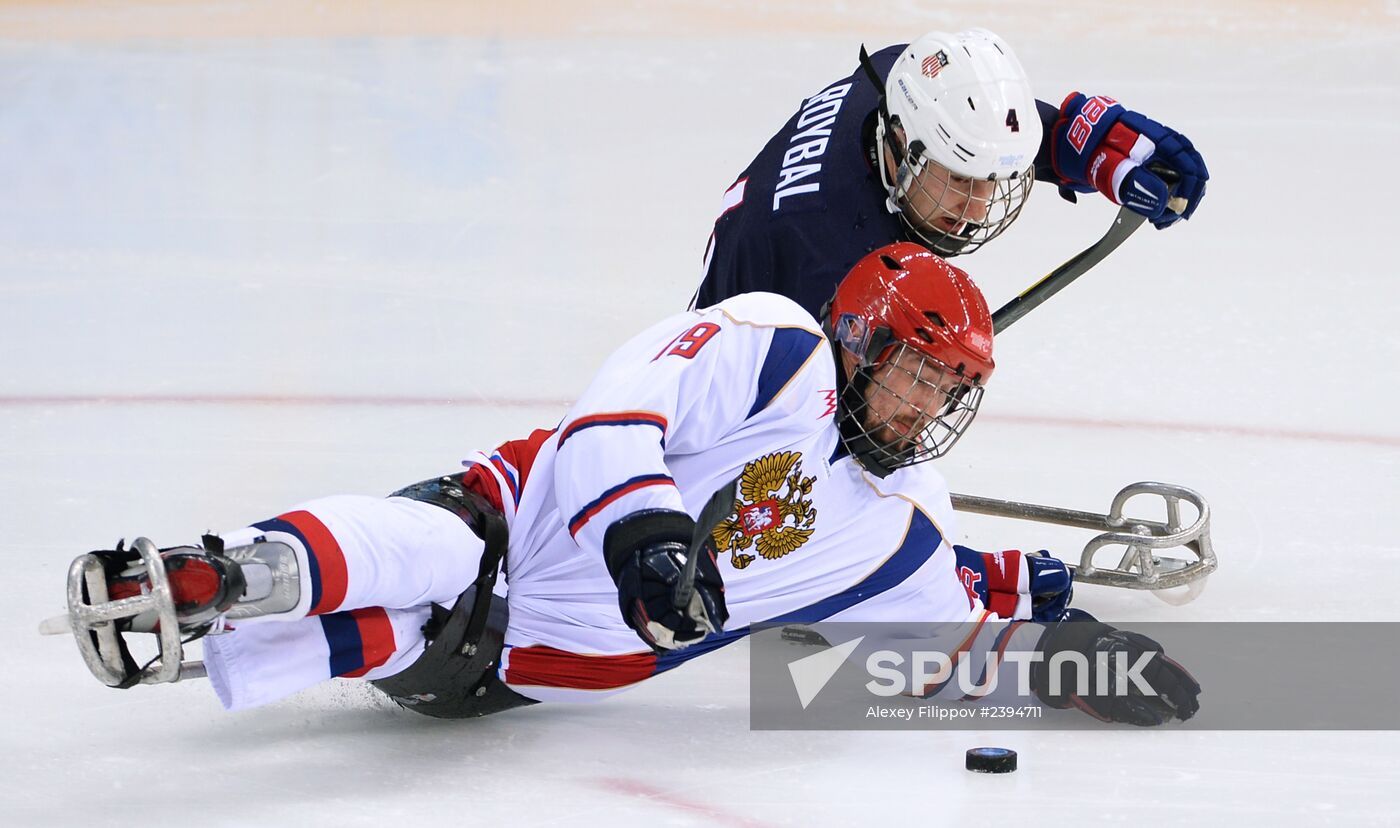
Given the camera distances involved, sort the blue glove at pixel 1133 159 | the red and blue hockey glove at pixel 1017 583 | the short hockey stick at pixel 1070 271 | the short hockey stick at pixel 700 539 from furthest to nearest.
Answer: the short hockey stick at pixel 1070 271 < the blue glove at pixel 1133 159 < the red and blue hockey glove at pixel 1017 583 < the short hockey stick at pixel 700 539

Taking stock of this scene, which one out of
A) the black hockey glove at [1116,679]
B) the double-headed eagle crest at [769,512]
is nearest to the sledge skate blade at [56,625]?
the double-headed eagle crest at [769,512]

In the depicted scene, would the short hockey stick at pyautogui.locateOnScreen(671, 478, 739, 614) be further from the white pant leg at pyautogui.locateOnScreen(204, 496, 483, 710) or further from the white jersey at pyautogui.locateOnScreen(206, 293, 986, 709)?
the white pant leg at pyautogui.locateOnScreen(204, 496, 483, 710)

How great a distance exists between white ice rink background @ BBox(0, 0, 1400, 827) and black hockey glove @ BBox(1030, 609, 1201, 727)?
69 millimetres

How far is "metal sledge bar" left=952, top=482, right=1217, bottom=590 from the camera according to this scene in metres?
3.69

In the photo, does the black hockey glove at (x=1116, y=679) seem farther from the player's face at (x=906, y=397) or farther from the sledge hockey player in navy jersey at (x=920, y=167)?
the sledge hockey player in navy jersey at (x=920, y=167)

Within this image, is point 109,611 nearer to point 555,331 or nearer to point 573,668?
point 573,668

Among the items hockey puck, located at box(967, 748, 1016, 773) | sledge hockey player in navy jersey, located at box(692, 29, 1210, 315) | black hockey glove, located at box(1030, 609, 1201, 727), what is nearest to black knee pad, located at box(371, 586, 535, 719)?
hockey puck, located at box(967, 748, 1016, 773)

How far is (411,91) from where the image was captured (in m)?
7.39

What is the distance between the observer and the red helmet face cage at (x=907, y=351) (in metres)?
2.68

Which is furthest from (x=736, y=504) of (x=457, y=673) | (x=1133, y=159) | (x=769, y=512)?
(x=1133, y=159)

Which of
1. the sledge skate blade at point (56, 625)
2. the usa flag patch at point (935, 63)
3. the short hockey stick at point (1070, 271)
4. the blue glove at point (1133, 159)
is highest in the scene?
the usa flag patch at point (935, 63)

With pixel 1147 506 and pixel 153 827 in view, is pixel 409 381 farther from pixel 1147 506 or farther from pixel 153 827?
pixel 153 827

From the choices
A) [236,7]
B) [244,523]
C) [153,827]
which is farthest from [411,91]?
[153,827]

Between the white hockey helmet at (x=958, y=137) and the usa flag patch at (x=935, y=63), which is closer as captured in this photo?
the white hockey helmet at (x=958, y=137)
